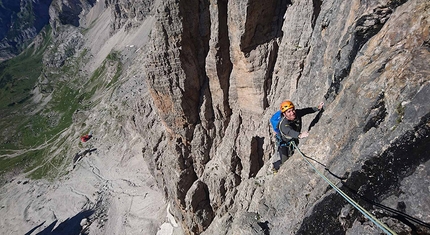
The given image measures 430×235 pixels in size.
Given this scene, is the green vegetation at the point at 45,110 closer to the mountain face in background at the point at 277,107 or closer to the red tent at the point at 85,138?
the red tent at the point at 85,138

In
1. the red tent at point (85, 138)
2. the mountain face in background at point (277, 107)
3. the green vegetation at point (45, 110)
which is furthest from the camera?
the green vegetation at point (45, 110)

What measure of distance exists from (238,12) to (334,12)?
8.31 m

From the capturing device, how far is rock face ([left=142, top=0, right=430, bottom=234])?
6.09 meters

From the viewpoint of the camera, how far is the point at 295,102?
13422mm

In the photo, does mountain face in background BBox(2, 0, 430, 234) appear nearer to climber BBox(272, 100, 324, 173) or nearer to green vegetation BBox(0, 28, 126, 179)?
climber BBox(272, 100, 324, 173)

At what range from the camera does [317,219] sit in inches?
287

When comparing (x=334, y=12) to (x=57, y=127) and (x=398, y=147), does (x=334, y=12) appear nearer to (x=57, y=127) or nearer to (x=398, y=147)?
(x=398, y=147)

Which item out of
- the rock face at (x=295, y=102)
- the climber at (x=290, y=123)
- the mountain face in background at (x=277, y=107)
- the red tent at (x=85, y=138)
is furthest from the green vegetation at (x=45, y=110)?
the climber at (x=290, y=123)

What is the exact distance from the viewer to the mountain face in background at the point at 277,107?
19.9 feet

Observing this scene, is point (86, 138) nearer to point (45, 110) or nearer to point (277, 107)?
point (277, 107)

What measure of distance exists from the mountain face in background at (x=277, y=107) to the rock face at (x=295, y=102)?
44 millimetres

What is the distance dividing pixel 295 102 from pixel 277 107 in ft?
20.1

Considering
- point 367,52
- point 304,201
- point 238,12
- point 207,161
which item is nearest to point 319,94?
point 367,52

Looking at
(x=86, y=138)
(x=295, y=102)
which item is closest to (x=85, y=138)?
(x=86, y=138)
